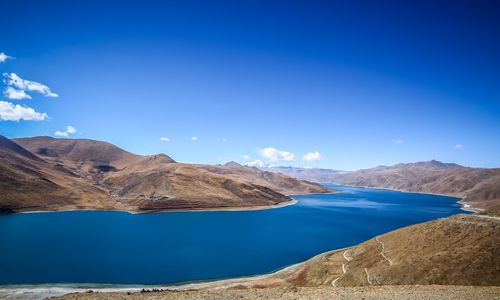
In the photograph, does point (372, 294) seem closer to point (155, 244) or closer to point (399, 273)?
point (399, 273)

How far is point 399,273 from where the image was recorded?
53.4 meters

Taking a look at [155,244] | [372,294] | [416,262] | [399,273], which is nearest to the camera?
[372,294]

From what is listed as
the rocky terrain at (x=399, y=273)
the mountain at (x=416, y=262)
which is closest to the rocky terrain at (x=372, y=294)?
the rocky terrain at (x=399, y=273)

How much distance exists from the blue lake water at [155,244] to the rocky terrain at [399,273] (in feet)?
45.9

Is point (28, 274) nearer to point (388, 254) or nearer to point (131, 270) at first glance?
point (131, 270)

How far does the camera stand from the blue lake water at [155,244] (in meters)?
73.8

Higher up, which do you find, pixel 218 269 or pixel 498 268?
pixel 498 268

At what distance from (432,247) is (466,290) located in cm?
2583

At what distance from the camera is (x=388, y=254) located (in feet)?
Answer: 218

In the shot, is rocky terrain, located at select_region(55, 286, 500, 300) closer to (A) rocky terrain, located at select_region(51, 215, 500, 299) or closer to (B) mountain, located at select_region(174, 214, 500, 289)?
(A) rocky terrain, located at select_region(51, 215, 500, 299)

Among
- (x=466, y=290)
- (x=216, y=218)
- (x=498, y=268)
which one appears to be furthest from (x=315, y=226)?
(x=466, y=290)

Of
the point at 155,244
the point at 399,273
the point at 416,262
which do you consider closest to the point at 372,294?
the point at 399,273

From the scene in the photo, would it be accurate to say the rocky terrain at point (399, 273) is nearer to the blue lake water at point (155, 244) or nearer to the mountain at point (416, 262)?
the mountain at point (416, 262)

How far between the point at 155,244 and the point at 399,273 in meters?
77.9
